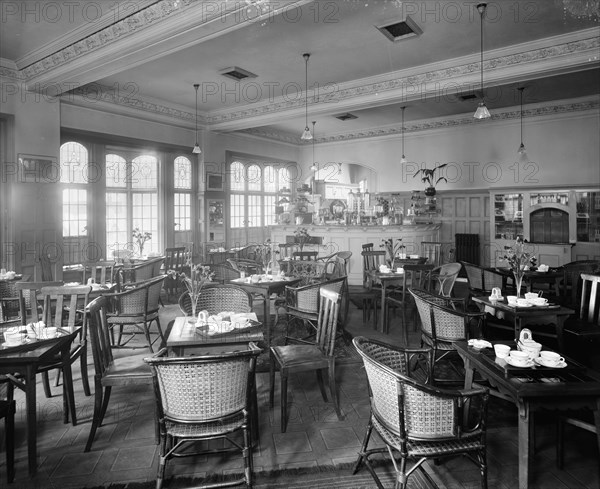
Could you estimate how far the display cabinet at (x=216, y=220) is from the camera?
10.7 meters

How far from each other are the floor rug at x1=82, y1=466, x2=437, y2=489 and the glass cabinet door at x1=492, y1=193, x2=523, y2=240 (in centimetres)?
850

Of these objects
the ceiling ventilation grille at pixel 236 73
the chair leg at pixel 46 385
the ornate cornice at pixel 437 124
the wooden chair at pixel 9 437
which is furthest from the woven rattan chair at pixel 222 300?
the ornate cornice at pixel 437 124

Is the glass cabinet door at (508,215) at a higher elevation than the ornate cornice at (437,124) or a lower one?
lower

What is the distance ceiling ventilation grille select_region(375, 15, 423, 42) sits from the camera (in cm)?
554

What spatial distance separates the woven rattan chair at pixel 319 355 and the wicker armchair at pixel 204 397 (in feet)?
2.63

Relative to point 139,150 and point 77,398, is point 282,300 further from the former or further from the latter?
point 139,150

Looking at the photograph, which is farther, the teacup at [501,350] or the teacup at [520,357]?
the teacup at [501,350]

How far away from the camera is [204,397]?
95.7 inches

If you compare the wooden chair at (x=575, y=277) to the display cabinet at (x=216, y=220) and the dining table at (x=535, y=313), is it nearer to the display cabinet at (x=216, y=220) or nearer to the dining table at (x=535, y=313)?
the dining table at (x=535, y=313)

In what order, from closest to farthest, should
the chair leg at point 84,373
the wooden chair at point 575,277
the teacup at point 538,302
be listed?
the chair leg at point 84,373
the teacup at point 538,302
the wooden chair at point 575,277

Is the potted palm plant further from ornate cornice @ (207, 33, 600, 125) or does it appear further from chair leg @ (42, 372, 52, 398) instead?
chair leg @ (42, 372, 52, 398)

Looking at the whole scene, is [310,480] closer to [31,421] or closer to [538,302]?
[31,421]

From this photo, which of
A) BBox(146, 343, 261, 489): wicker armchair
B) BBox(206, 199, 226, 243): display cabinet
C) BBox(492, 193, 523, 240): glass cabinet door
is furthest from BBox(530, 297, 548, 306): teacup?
BBox(206, 199, 226, 243): display cabinet

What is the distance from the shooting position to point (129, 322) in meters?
5.02
